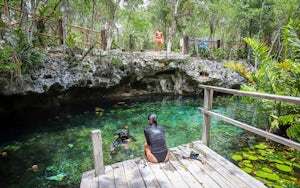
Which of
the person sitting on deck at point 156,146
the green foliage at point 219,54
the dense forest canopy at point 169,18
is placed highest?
the dense forest canopy at point 169,18

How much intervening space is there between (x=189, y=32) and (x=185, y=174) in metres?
18.8

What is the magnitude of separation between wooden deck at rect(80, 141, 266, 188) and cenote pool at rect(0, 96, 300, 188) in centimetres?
146

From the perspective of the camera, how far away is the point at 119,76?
429 inches

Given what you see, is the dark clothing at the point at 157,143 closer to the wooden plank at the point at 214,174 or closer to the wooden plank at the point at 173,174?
the wooden plank at the point at 173,174

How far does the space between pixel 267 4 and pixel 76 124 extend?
15132 mm

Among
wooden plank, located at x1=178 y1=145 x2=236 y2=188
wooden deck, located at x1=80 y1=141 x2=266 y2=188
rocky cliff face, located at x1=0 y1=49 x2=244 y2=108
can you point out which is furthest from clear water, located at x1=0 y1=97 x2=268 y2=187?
wooden plank, located at x1=178 y1=145 x2=236 y2=188

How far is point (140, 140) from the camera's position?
248 inches

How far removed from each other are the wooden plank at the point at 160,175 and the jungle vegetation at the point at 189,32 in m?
3.45

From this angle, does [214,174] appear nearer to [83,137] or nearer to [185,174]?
[185,174]

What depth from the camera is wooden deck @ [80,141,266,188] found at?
2631 millimetres

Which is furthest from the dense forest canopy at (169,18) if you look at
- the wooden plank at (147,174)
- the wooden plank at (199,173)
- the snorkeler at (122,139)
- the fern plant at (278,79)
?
the wooden plank at (199,173)

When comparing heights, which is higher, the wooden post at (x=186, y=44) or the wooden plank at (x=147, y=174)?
the wooden post at (x=186, y=44)

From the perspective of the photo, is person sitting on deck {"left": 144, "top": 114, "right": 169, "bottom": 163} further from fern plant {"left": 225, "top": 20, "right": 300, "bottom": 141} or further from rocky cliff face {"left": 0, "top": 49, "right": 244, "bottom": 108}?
rocky cliff face {"left": 0, "top": 49, "right": 244, "bottom": 108}

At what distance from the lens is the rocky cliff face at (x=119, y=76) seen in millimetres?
7906
